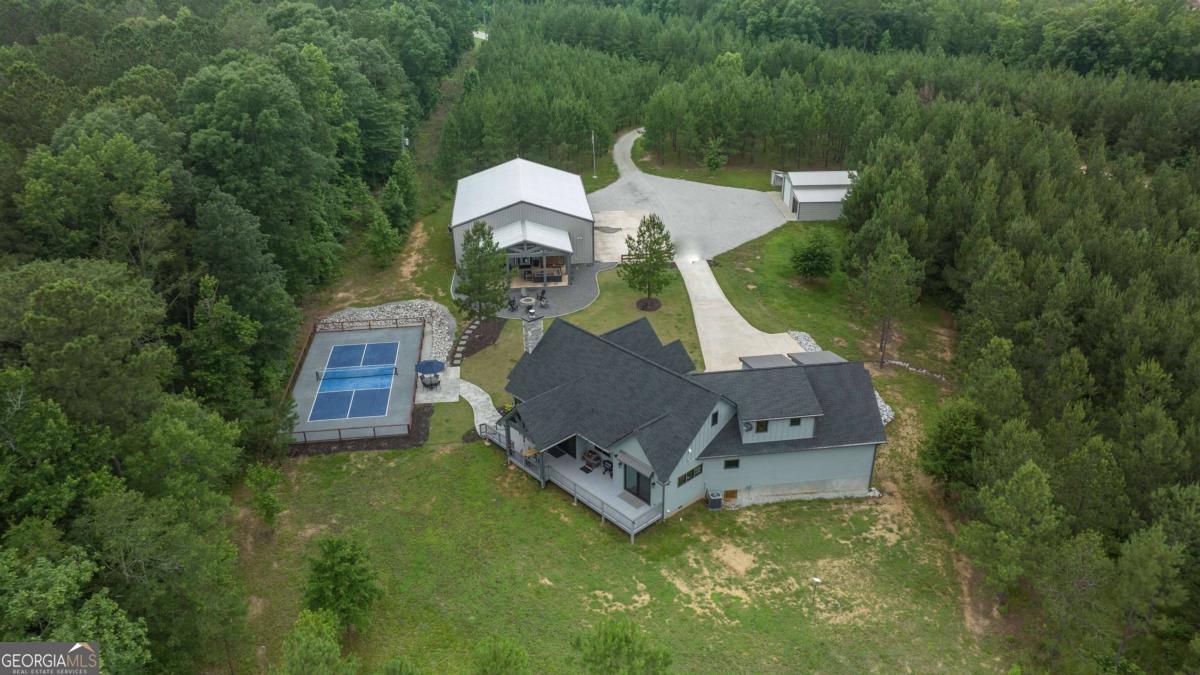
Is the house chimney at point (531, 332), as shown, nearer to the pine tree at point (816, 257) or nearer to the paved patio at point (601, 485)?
the paved patio at point (601, 485)

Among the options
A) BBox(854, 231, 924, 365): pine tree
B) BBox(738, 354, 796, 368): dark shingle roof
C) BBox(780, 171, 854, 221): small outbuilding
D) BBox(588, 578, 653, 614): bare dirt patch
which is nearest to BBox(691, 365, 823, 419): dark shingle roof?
BBox(738, 354, 796, 368): dark shingle roof

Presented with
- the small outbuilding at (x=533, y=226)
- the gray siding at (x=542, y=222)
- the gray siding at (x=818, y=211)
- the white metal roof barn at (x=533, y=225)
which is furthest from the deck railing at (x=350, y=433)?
the gray siding at (x=818, y=211)

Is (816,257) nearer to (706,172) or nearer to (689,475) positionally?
(689,475)

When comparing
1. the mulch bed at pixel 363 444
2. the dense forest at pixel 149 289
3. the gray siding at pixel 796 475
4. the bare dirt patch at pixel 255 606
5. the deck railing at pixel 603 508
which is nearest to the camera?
the dense forest at pixel 149 289

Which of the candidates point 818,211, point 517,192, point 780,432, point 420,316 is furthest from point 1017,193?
point 420,316

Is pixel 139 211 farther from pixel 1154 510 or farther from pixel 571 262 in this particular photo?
pixel 1154 510
